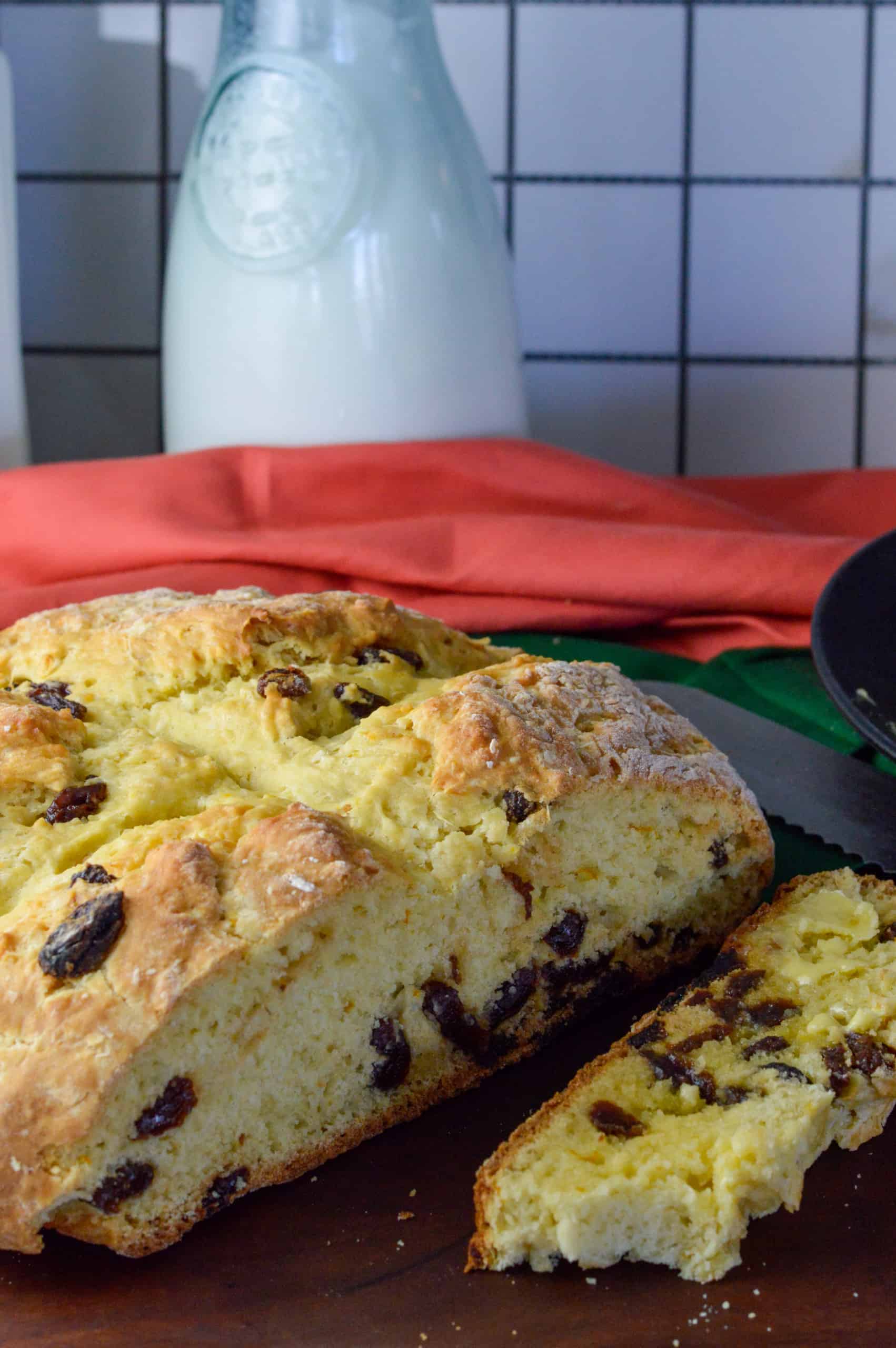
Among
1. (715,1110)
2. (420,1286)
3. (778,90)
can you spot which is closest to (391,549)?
(715,1110)

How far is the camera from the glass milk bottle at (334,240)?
7.68 ft

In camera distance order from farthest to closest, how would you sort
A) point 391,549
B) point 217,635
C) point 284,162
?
point 284,162 < point 391,549 < point 217,635

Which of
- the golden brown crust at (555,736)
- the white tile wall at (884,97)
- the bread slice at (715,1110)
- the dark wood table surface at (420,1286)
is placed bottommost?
the dark wood table surface at (420,1286)

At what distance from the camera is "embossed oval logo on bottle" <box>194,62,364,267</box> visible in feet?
7.65

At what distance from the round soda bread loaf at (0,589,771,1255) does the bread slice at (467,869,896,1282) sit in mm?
126

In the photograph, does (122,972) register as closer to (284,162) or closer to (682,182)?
(284,162)

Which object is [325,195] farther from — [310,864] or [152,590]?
[310,864]

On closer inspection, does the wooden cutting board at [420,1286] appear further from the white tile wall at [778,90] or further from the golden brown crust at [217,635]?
the white tile wall at [778,90]

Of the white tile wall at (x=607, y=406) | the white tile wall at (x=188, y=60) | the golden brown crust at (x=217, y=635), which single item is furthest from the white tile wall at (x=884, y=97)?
the golden brown crust at (x=217, y=635)

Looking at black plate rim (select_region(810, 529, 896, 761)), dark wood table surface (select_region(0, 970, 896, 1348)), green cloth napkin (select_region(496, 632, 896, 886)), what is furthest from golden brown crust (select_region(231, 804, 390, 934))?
green cloth napkin (select_region(496, 632, 896, 886))

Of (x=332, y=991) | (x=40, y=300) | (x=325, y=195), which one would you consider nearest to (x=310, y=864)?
(x=332, y=991)

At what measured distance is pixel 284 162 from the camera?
2344 mm

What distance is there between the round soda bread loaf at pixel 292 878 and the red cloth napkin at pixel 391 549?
64cm

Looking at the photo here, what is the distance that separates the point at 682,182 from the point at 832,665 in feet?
6.24
